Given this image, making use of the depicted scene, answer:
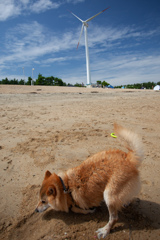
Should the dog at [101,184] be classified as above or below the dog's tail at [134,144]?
below

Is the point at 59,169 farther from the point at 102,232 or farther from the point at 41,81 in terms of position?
the point at 41,81

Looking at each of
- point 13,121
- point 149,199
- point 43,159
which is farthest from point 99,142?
point 13,121

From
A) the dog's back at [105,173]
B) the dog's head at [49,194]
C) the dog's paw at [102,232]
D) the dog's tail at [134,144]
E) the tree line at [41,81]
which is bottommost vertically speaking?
the dog's paw at [102,232]

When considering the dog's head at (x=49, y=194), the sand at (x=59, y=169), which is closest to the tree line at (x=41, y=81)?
the sand at (x=59, y=169)

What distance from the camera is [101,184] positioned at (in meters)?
2.43

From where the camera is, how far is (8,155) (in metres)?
4.62

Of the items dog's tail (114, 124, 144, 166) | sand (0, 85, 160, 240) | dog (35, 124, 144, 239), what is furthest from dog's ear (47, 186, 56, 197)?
dog's tail (114, 124, 144, 166)

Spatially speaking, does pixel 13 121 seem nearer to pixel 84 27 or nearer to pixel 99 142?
pixel 99 142

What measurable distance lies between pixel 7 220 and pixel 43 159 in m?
1.91

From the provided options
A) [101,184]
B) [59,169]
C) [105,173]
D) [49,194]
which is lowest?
[59,169]

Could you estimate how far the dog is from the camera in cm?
235

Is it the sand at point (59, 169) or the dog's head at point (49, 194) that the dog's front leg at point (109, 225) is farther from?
the dog's head at point (49, 194)

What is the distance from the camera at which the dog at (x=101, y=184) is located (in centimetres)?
235

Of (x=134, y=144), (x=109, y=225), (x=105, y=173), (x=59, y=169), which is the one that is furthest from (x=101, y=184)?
(x=59, y=169)
